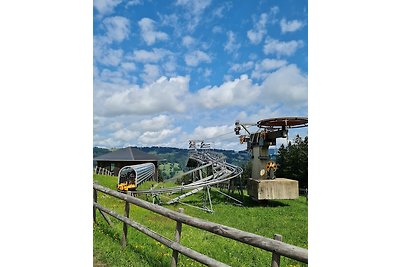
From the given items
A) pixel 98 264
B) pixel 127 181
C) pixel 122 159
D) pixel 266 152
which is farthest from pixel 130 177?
pixel 266 152

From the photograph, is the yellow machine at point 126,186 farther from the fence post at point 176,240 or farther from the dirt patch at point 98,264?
the fence post at point 176,240

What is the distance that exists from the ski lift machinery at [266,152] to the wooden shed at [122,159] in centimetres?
50

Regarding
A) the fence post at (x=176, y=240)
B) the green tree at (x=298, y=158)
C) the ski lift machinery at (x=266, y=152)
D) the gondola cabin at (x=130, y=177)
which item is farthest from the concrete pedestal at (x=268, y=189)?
the fence post at (x=176, y=240)

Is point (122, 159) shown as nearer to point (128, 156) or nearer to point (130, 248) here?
point (128, 156)

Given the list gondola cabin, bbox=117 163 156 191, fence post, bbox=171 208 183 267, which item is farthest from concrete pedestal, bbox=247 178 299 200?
fence post, bbox=171 208 183 267

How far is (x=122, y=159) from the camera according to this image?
1981 mm

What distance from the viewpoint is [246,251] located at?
1960 mm

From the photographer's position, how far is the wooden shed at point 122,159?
1.83 m

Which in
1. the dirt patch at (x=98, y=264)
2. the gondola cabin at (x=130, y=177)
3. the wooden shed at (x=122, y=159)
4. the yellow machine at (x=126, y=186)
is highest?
the wooden shed at (x=122, y=159)

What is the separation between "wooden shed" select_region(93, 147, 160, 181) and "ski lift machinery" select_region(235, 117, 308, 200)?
1.64 ft

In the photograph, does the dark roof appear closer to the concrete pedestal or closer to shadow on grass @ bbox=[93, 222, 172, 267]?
shadow on grass @ bbox=[93, 222, 172, 267]

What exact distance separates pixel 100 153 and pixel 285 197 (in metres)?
1.34

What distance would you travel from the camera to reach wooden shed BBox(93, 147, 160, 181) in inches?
71.9
